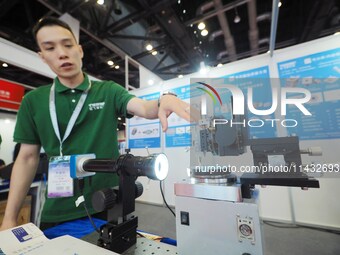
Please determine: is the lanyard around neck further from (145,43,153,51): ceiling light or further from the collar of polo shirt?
(145,43,153,51): ceiling light

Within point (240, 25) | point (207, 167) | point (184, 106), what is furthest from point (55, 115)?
point (240, 25)

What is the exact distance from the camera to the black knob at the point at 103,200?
458 mm

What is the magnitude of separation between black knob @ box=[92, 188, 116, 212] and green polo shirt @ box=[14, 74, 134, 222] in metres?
0.37

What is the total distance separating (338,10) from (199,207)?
4321mm

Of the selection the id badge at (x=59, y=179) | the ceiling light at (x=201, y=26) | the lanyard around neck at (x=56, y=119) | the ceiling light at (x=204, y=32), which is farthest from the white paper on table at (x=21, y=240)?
the ceiling light at (x=204, y=32)

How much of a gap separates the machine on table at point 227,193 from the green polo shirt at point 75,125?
19.6 inches

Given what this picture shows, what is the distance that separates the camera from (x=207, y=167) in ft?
1.66

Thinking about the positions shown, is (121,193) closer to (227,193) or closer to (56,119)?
(227,193)

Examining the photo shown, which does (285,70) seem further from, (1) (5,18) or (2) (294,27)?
(1) (5,18)

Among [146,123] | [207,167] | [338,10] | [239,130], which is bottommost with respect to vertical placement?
[207,167]

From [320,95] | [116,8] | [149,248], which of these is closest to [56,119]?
[149,248]

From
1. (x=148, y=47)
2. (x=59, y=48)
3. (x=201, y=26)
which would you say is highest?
(x=201, y=26)

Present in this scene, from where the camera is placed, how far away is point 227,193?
1.36ft

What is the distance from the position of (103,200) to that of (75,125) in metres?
0.52
